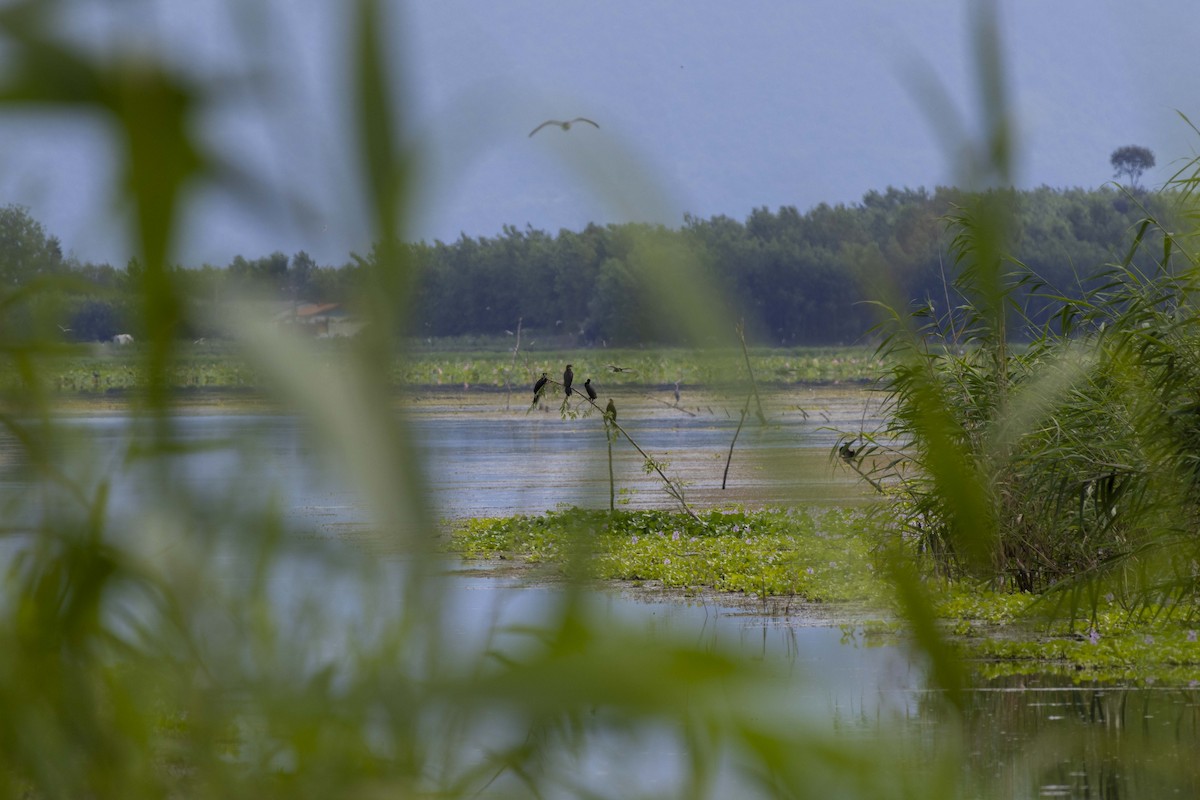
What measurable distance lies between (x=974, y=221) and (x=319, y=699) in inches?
7.2

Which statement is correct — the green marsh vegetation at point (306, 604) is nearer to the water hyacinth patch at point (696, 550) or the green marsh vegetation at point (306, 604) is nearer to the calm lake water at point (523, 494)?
the calm lake water at point (523, 494)

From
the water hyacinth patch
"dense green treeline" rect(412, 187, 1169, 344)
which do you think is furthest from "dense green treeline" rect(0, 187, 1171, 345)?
the water hyacinth patch

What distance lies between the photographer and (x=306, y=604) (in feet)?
1.64

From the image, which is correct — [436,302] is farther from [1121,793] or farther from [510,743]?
[1121,793]

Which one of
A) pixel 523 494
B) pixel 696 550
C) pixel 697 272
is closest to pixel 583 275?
pixel 697 272

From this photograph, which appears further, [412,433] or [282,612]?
[282,612]

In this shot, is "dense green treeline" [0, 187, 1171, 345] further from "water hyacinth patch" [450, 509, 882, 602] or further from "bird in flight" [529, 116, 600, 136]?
"water hyacinth patch" [450, 509, 882, 602]

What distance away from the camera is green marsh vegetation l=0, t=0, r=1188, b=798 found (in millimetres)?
222

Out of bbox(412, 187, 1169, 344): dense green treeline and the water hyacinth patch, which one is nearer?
bbox(412, 187, 1169, 344): dense green treeline

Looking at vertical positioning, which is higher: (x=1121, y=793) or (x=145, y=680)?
(x=145, y=680)

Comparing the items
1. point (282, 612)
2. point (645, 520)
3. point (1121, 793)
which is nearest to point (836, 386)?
point (645, 520)

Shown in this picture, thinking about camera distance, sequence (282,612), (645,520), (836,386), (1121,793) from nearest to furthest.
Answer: (282,612)
(1121,793)
(645,520)
(836,386)

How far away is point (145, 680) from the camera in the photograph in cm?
39

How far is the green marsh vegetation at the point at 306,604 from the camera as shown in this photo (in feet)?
0.73
